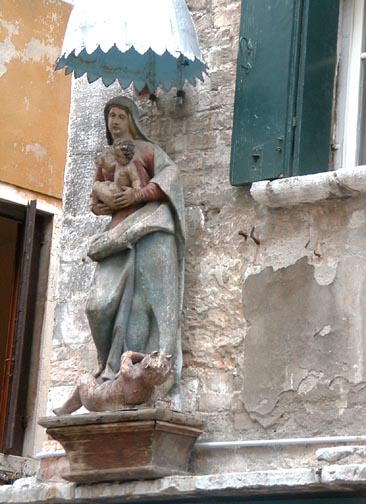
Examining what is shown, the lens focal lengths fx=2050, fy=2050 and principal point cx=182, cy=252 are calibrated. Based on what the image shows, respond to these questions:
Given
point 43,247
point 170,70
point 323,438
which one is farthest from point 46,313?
point 323,438

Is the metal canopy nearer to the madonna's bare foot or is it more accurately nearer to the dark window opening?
the madonna's bare foot

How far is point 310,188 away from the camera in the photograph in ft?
26.6

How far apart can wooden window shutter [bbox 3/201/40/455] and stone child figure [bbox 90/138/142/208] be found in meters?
3.01

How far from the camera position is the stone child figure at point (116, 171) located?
8492 millimetres

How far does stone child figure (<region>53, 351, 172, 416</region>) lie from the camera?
8.05 metres

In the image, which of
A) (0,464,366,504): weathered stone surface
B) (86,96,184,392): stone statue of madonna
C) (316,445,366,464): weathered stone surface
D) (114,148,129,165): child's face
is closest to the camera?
(0,464,366,504): weathered stone surface

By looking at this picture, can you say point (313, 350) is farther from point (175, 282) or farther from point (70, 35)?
point (70, 35)

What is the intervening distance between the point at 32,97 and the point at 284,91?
4.05 meters

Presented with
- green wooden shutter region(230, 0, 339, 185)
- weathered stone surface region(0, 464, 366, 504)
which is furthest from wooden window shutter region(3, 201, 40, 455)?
green wooden shutter region(230, 0, 339, 185)

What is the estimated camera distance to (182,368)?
841 centimetres

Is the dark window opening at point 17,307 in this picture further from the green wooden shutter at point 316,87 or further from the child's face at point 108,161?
the green wooden shutter at point 316,87

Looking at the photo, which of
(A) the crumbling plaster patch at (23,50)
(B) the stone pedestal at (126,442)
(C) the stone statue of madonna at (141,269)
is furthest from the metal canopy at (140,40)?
(A) the crumbling plaster patch at (23,50)

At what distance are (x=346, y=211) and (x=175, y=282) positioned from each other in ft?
2.58

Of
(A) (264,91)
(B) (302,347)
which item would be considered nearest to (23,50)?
(A) (264,91)
